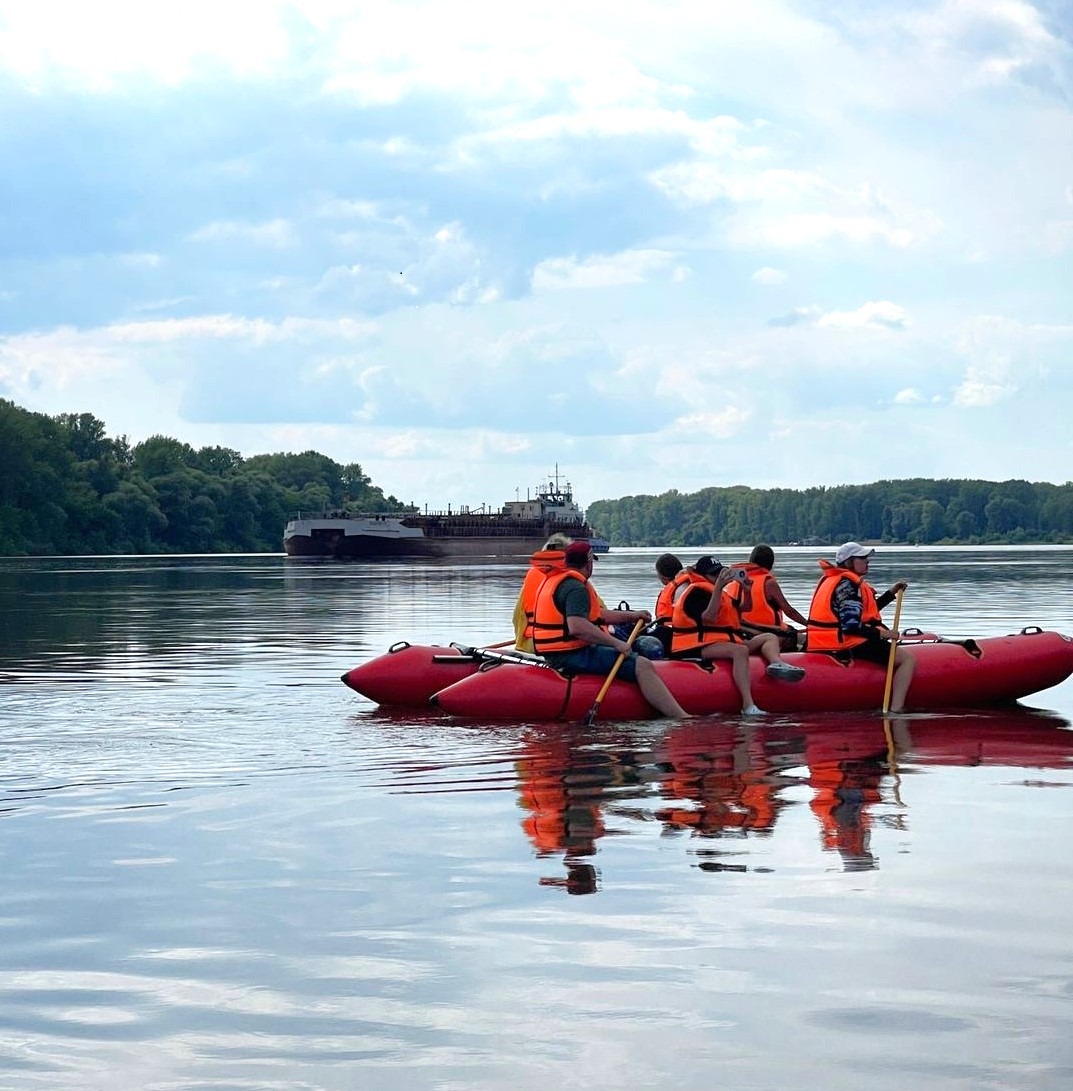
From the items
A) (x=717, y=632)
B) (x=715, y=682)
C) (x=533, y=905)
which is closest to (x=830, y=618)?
(x=717, y=632)

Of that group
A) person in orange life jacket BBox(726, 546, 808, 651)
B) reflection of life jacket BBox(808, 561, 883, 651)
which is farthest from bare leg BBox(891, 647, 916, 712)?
person in orange life jacket BBox(726, 546, 808, 651)

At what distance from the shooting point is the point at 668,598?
1744cm

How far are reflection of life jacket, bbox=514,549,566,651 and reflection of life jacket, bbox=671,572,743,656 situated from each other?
4.92 ft

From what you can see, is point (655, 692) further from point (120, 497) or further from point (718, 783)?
point (120, 497)

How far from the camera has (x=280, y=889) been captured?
8211 millimetres

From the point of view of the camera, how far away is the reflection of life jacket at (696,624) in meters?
16.8

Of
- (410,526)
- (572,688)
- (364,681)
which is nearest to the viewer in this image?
(572,688)

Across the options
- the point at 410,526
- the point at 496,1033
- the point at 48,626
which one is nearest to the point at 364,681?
the point at 496,1033

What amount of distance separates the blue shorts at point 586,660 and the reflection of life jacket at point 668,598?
1.47 meters

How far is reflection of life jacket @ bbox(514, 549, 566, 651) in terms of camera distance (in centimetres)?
1566

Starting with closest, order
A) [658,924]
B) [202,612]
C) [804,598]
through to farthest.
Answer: [658,924] < [202,612] < [804,598]

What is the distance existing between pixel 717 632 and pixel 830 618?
1.33 meters

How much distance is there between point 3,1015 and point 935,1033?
134 inches

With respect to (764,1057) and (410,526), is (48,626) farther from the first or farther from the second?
(410,526)
